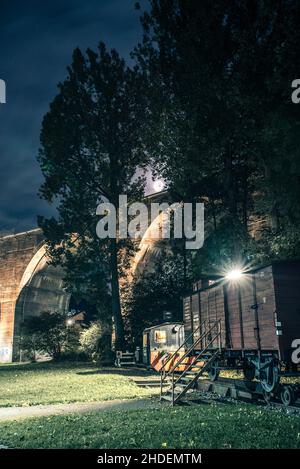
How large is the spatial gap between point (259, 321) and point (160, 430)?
19.9 ft

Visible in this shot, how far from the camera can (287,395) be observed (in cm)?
1022

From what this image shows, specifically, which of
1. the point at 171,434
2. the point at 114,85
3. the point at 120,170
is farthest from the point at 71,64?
the point at 171,434

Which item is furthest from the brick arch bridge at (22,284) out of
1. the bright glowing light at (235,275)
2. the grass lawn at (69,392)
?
the bright glowing light at (235,275)

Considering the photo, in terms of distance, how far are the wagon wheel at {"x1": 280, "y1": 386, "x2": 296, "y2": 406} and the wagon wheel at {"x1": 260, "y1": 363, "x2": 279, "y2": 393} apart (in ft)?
1.06

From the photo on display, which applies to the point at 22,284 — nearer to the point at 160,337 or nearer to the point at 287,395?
the point at 160,337

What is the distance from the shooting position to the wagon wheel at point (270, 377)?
10.8 m

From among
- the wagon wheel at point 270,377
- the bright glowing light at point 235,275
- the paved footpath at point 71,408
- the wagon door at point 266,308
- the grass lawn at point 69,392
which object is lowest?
the grass lawn at point 69,392

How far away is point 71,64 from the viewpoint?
98.6ft

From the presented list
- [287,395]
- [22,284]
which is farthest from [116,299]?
[287,395]

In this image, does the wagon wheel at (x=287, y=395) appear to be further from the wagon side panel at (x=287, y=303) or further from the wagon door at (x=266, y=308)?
the wagon door at (x=266, y=308)

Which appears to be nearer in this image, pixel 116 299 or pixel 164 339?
pixel 164 339

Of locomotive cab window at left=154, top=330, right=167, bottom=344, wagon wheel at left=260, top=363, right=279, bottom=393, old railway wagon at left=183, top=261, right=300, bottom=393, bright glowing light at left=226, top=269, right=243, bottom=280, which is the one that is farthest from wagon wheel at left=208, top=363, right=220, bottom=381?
locomotive cab window at left=154, top=330, right=167, bottom=344

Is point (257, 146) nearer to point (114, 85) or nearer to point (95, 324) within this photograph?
point (114, 85)

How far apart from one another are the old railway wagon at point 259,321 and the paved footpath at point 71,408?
3295 mm
